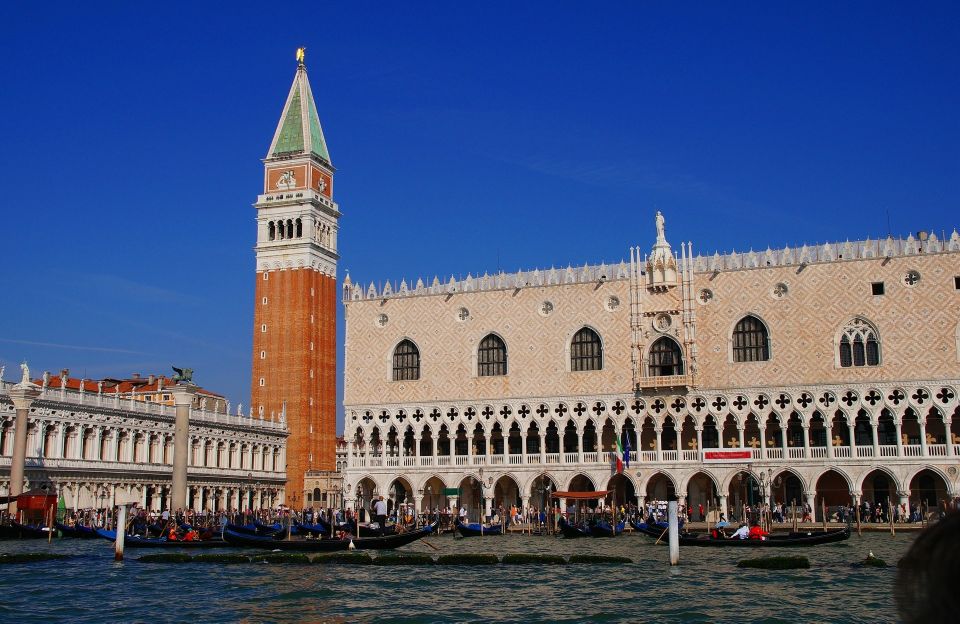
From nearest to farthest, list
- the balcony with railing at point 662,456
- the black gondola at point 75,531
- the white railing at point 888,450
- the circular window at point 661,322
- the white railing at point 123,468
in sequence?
the black gondola at point 75,531
the balcony with railing at point 662,456
the white railing at point 888,450
the white railing at point 123,468
the circular window at point 661,322

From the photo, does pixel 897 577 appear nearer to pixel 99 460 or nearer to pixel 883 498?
pixel 883 498

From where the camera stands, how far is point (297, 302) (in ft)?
173

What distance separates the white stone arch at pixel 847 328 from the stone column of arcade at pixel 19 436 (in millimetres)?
26712

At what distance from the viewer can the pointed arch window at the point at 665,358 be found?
3850 centimetres

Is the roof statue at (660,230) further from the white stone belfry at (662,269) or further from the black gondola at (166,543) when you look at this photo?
the black gondola at (166,543)

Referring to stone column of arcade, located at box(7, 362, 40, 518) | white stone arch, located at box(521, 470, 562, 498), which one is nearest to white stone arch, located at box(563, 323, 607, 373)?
white stone arch, located at box(521, 470, 562, 498)

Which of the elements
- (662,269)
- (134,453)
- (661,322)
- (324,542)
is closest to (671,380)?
(661,322)

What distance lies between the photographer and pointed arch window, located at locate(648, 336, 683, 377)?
126 ft

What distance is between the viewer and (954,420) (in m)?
35.4

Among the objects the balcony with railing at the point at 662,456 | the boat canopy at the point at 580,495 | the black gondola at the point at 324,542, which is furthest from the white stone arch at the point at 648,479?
the black gondola at the point at 324,542

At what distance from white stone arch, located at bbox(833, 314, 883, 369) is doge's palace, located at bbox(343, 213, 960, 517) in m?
0.05

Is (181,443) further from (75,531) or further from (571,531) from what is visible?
(571,531)

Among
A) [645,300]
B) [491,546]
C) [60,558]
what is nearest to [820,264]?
[645,300]

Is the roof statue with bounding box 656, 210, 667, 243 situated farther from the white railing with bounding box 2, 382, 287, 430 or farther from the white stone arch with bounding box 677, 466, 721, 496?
the white railing with bounding box 2, 382, 287, 430
